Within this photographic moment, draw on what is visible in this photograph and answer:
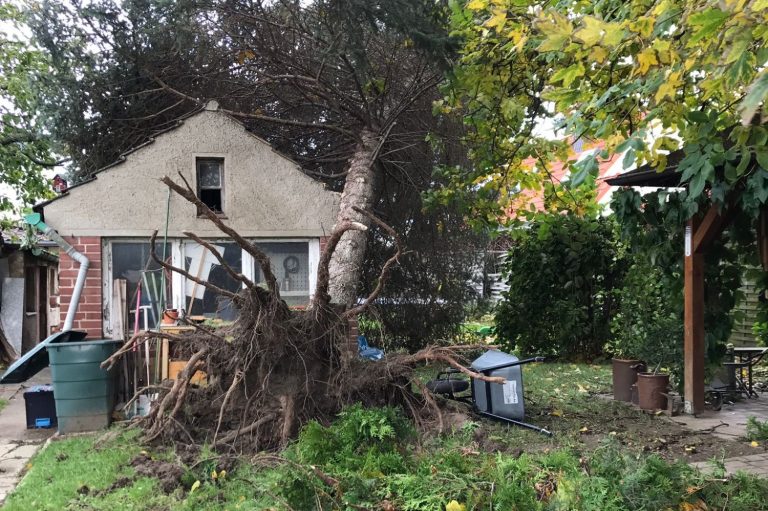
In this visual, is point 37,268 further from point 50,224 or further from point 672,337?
point 672,337

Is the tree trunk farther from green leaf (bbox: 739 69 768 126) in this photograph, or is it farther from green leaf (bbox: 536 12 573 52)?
green leaf (bbox: 739 69 768 126)

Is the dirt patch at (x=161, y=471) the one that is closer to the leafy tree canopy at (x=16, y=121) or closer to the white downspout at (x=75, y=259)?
the white downspout at (x=75, y=259)

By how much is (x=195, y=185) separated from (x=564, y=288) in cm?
690

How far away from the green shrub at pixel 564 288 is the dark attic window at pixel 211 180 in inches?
215

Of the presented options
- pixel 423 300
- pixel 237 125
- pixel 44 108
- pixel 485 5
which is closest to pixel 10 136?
pixel 44 108

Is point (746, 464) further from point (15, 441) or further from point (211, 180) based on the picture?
point (211, 180)

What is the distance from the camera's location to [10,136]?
1352cm

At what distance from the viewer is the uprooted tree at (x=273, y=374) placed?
5.53m

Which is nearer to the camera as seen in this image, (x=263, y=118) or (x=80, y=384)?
(x=80, y=384)

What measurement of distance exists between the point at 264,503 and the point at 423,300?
750 cm

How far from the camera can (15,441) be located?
6.21 meters

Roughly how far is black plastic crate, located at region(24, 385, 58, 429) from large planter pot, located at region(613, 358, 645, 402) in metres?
6.80

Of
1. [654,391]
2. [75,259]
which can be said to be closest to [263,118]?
[75,259]

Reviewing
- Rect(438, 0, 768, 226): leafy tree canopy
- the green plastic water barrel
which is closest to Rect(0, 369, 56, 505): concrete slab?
the green plastic water barrel
